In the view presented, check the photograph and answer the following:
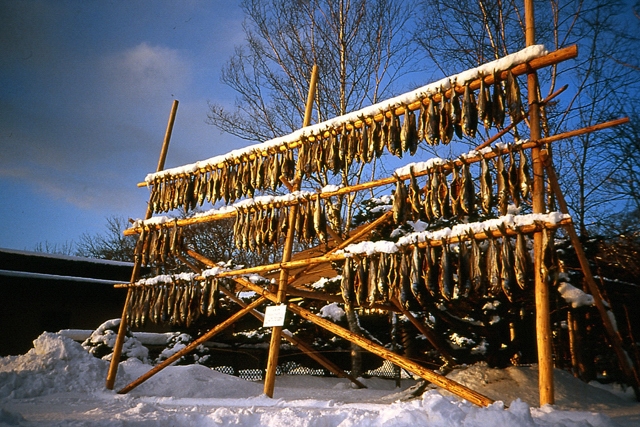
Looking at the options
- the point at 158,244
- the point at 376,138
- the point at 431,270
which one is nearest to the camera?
the point at 431,270

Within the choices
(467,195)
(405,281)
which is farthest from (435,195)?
(405,281)

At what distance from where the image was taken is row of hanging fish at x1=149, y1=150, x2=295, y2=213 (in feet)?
21.9

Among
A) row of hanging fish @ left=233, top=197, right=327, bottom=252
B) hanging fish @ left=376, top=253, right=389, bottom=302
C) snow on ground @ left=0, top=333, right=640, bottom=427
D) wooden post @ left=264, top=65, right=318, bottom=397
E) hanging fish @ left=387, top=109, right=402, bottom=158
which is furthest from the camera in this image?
row of hanging fish @ left=233, top=197, right=327, bottom=252

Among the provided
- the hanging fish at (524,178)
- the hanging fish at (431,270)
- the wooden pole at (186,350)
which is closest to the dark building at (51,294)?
the wooden pole at (186,350)

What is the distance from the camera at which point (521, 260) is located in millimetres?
4246

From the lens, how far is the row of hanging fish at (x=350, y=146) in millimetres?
4918

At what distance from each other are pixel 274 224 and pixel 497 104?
341cm

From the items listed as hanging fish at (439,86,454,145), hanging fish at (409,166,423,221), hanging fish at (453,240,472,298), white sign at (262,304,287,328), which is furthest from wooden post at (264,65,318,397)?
hanging fish at (453,240,472,298)

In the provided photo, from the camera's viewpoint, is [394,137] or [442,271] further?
[394,137]

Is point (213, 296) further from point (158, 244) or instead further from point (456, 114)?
point (456, 114)

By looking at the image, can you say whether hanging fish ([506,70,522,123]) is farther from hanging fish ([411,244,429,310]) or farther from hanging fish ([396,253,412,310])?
hanging fish ([396,253,412,310])

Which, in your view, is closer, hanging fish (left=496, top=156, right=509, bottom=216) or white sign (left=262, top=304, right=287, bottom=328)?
hanging fish (left=496, top=156, right=509, bottom=216)

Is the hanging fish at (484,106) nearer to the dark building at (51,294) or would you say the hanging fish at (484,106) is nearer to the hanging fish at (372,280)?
the hanging fish at (372,280)

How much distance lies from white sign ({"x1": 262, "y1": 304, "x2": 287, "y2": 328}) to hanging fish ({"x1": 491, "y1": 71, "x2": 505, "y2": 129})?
11.6 ft
